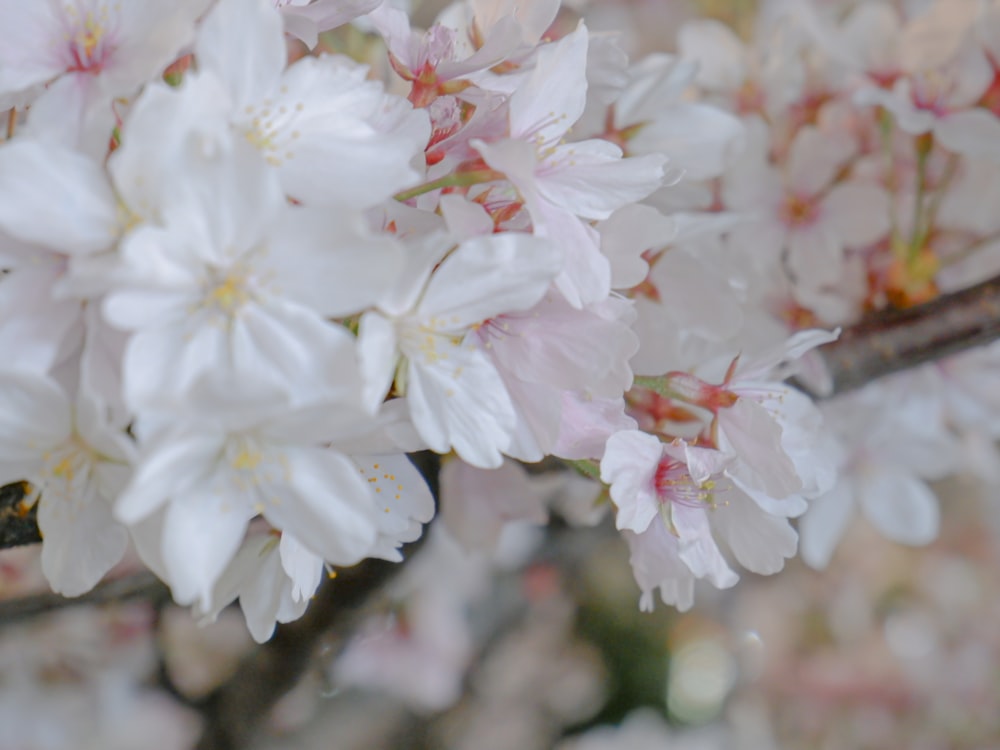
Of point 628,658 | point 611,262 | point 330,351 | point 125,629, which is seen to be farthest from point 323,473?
point 628,658

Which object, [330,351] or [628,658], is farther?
[628,658]

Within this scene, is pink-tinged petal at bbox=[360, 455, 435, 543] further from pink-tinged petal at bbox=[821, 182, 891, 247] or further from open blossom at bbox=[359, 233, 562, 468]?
pink-tinged petal at bbox=[821, 182, 891, 247]

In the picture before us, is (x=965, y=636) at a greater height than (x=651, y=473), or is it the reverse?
(x=651, y=473)

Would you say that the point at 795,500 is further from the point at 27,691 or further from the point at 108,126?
the point at 27,691

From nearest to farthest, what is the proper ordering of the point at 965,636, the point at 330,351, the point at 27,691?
the point at 330,351 → the point at 27,691 → the point at 965,636

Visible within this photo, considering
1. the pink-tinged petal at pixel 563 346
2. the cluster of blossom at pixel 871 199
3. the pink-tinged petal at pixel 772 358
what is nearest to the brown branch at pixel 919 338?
the cluster of blossom at pixel 871 199

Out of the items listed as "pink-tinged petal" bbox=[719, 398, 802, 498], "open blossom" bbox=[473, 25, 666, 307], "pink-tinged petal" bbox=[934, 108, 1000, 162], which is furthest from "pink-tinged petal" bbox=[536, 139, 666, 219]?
"pink-tinged petal" bbox=[934, 108, 1000, 162]

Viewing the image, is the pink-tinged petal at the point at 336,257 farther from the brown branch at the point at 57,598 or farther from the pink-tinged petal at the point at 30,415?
the brown branch at the point at 57,598
